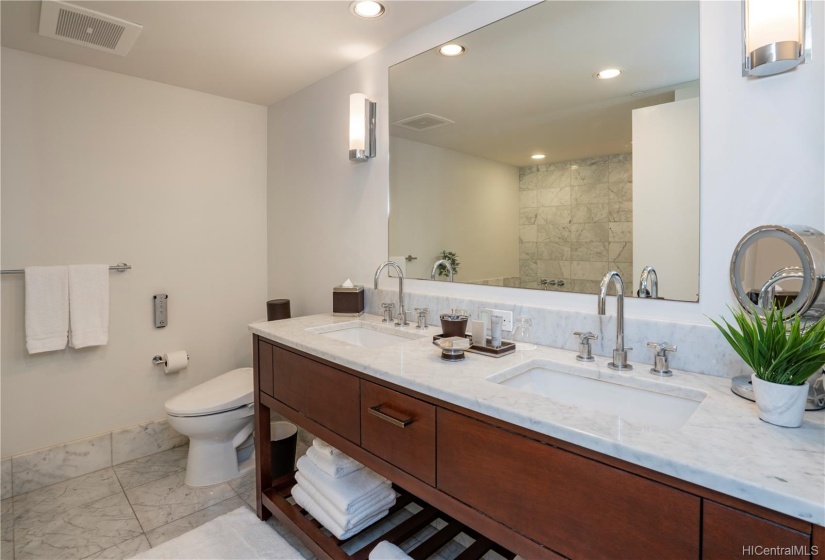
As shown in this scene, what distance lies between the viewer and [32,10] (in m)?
1.77

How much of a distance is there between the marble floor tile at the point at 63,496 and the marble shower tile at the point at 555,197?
8.29ft

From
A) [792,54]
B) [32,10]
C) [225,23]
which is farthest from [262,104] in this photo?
[792,54]

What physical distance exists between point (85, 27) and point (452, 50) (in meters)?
1.64

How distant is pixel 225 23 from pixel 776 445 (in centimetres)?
234

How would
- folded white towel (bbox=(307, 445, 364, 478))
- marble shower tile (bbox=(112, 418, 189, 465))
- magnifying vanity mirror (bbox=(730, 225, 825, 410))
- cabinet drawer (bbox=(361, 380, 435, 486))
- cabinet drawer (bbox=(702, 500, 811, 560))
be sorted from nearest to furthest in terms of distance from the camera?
cabinet drawer (bbox=(702, 500, 811, 560)) < magnifying vanity mirror (bbox=(730, 225, 825, 410)) < cabinet drawer (bbox=(361, 380, 435, 486)) < folded white towel (bbox=(307, 445, 364, 478)) < marble shower tile (bbox=(112, 418, 189, 465))

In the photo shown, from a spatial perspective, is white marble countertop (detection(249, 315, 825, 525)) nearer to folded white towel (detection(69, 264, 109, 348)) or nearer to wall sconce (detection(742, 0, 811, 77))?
wall sconce (detection(742, 0, 811, 77))

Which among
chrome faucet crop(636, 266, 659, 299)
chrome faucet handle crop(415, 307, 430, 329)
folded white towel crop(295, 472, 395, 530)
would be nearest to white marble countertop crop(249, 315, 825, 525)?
chrome faucet crop(636, 266, 659, 299)

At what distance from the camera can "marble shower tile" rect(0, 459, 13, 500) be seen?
6.93 ft

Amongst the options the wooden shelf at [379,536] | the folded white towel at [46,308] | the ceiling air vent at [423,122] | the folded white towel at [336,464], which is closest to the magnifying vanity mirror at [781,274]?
the wooden shelf at [379,536]

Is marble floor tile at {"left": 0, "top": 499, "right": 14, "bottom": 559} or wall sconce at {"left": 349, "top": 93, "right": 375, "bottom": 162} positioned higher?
wall sconce at {"left": 349, "top": 93, "right": 375, "bottom": 162}

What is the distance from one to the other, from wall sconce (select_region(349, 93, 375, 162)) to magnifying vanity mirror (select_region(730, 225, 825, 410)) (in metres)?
1.63

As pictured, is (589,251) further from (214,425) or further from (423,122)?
(214,425)

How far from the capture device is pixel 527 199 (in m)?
1.60

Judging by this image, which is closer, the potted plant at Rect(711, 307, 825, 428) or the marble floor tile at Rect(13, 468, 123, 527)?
the potted plant at Rect(711, 307, 825, 428)
